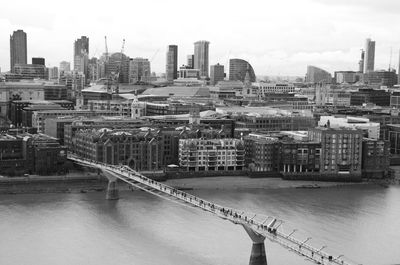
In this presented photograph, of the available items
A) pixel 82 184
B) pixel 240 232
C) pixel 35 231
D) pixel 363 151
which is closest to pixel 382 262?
pixel 240 232

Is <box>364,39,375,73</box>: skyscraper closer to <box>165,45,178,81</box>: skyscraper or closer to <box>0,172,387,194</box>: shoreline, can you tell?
<box>165,45,178,81</box>: skyscraper

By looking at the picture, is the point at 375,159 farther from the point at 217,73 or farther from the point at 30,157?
the point at 217,73

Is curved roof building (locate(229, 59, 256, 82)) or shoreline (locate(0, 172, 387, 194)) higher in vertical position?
curved roof building (locate(229, 59, 256, 82))

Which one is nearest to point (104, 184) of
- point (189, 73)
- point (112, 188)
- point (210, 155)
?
point (112, 188)

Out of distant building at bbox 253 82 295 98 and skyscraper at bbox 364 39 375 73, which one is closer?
distant building at bbox 253 82 295 98

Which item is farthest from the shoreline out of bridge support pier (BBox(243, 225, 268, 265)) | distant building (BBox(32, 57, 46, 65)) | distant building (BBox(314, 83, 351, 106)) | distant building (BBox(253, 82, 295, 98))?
distant building (BBox(32, 57, 46, 65))

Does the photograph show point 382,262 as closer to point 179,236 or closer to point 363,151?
point 179,236

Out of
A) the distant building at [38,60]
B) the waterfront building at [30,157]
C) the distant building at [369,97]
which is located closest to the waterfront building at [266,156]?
the waterfront building at [30,157]

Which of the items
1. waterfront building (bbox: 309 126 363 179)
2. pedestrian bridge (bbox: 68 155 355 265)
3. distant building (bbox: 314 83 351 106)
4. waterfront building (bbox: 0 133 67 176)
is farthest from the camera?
distant building (bbox: 314 83 351 106)
